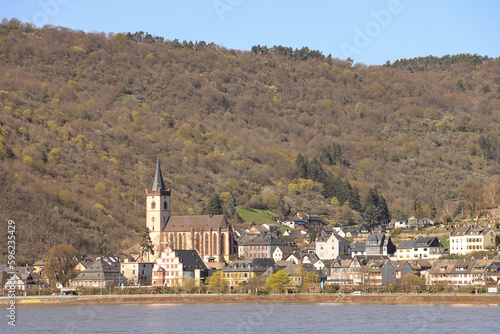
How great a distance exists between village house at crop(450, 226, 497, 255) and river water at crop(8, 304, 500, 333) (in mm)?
27573

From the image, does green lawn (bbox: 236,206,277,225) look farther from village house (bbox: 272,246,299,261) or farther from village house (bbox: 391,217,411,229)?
village house (bbox: 272,246,299,261)

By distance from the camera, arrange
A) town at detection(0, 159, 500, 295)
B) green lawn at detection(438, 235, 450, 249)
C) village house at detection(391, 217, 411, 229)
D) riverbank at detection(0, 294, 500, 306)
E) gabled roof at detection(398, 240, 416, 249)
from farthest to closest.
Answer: village house at detection(391, 217, 411, 229) → gabled roof at detection(398, 240, 416, 249) → green lawn at detection(438, 235, 450, 249) → town at detection(0, 159, 500, 295) → riverbank at detection(0, 294, 500, 306)

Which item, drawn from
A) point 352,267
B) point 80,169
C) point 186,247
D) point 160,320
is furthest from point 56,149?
point 160,320

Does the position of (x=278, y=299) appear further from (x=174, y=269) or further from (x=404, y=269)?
(x=174, y=269)

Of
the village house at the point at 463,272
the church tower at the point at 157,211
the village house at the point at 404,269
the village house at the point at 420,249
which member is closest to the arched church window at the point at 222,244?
the church tower at the point at 157,211

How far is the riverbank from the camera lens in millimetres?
92375

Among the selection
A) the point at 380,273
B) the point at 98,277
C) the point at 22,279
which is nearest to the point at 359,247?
the point at 380,273

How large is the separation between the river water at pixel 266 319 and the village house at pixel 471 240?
27.6 meters

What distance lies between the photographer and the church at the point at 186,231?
14188 cm

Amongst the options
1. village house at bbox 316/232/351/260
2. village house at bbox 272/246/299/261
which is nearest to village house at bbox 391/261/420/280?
village house at bbox 316/232/351/260

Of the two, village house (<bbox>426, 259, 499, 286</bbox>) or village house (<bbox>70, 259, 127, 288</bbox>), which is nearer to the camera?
village house (<bbox>426, 259, 499, 286</bbox>)

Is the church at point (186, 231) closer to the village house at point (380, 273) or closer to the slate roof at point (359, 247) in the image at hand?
the slate roof at point (359, 247)

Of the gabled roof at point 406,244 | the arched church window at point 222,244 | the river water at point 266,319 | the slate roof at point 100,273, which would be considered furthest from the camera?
the arched church window at point 222,244

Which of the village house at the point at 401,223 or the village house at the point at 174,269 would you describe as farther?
the village house at the point at 401,223
